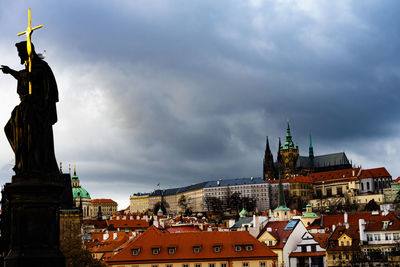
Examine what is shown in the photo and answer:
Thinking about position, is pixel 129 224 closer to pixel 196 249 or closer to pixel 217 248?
pixel 196 249

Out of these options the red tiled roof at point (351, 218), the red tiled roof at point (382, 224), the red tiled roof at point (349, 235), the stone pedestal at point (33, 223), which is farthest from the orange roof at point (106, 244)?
the stone pedestal at point (33, 223)

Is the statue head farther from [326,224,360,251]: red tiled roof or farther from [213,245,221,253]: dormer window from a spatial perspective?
[326,224,360,251]: red tiled roof

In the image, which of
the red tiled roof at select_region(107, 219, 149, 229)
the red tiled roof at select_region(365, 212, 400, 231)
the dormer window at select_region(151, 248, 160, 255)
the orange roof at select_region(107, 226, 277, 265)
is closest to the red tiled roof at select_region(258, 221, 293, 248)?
the red tiled roof at select_region(365, 212, 400, 231)

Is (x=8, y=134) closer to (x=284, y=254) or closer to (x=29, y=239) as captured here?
(x=29, y=239)

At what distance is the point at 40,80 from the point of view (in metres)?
12.7

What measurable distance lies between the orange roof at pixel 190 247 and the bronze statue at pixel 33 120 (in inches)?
1962

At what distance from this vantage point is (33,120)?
1227 cm

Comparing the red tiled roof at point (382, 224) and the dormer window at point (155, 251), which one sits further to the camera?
the red tiled roof at point (382, 224)

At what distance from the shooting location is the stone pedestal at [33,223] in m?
11.9

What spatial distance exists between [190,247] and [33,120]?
2041 inches

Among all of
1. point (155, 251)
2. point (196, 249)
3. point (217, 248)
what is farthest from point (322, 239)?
point (155, 251)

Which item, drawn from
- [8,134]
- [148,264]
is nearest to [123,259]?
[148,264]

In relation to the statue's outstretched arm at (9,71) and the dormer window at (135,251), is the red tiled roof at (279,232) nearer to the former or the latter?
the dormer window at (135,251)

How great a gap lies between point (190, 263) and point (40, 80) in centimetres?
5096
